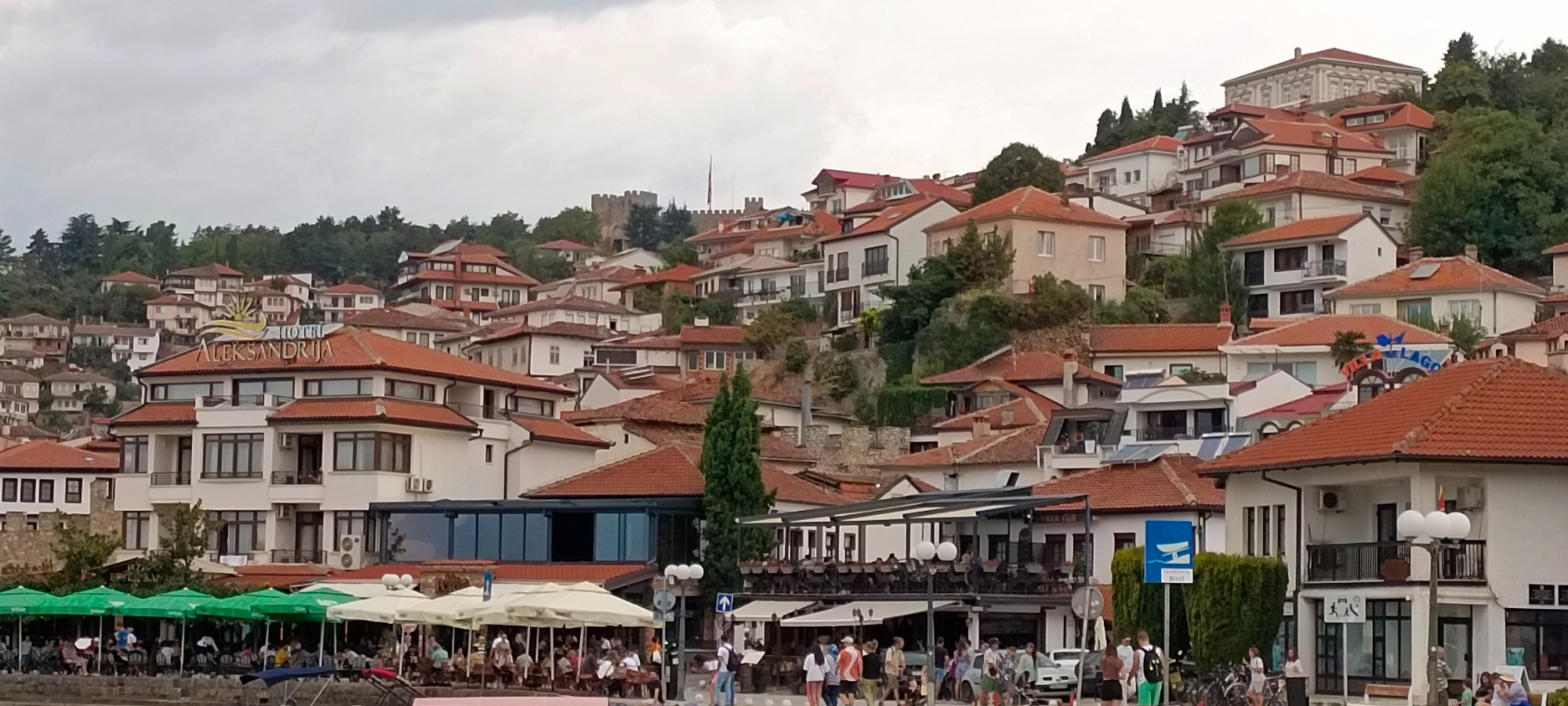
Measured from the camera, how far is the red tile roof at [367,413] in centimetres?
6612

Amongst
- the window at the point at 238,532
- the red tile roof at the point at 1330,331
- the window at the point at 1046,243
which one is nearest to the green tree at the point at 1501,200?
the window at the point at 1046,243

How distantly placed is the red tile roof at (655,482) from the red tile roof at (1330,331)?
21089mm

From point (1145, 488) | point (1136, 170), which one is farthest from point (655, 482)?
point (1136, 170)

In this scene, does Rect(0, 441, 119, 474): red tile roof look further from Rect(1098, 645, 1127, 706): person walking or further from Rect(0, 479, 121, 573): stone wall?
Rect(1098, 645, 1127, 706): person walking

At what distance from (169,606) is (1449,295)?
56996 millimetres

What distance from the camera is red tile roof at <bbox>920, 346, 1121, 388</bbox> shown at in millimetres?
83438

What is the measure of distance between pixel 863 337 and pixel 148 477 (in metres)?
39.0

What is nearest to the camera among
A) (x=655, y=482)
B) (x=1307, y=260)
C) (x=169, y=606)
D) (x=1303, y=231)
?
(x=169, y=606)

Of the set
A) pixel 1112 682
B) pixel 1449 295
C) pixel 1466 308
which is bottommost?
pixel 1112 682

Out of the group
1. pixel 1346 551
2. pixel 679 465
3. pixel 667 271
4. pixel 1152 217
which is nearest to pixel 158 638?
pixel 679 465

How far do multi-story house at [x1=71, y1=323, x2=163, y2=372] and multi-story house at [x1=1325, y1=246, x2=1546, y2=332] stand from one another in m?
126

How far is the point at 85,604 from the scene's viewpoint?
50.4 meters

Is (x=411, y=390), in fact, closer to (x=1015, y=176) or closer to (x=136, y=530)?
(x=136, y=530)

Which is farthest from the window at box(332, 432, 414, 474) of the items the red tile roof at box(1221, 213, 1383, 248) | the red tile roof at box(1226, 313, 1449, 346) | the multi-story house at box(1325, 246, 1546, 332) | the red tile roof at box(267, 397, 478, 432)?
the red tile roof at box(1221, 213, 1383, 248)
